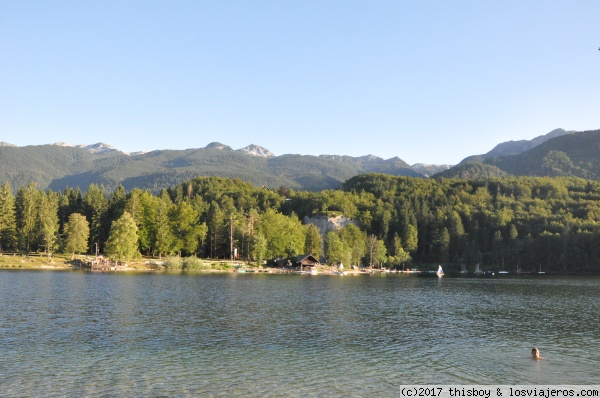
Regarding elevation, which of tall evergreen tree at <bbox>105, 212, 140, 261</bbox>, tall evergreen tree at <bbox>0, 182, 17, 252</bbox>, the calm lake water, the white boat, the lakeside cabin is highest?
tall evergreen tree at <bbox>0, 182, 17, 252</bbox>

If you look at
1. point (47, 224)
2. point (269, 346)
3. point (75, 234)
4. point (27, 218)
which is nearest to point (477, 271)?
point (75, 234)

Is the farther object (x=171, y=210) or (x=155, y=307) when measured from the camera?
(x=171, y=210)

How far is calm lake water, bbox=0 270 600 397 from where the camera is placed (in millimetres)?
22656

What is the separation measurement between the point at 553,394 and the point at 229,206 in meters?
156

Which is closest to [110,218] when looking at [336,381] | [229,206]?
[229,206]

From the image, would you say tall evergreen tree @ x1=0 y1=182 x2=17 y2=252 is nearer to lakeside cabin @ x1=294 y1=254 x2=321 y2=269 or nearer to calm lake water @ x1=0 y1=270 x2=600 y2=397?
calm lake water @ x1=0 y1=270 x2=600 y2=397

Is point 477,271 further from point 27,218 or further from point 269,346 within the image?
point 269,346

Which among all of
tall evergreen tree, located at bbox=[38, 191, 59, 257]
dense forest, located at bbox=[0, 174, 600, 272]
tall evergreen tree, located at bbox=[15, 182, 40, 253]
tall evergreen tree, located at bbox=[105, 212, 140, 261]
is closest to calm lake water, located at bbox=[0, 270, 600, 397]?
tall evergreen tree, located at bbox=[105, 212, 140, 261]

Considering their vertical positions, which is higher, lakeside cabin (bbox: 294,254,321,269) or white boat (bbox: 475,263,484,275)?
lakeside cabin (bbox: 294,254,321,269)

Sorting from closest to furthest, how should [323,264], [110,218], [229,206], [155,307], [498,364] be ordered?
[498,364]
[155,307]
[110,218]
[323,264]
[229,206]

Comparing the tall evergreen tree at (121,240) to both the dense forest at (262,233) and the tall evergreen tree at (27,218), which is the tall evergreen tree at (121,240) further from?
the tall evergreen tree at (27,218)

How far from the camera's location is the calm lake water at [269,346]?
2266 cm

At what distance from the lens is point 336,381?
23.3 m

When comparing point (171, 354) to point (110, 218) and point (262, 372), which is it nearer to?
point (262, 372)
